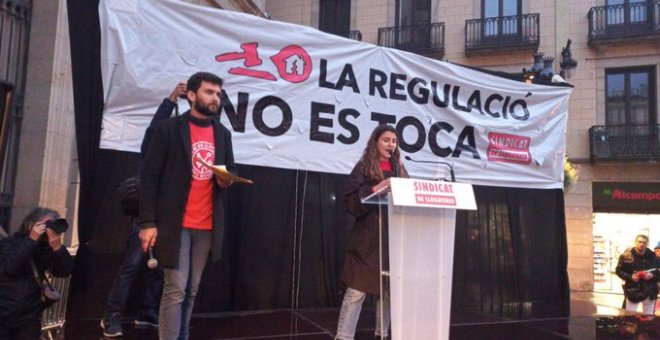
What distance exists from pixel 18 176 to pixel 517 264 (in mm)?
6348

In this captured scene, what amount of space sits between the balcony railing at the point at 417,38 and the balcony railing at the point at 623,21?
4658 mm

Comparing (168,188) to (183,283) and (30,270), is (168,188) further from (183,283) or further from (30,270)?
(30,270)

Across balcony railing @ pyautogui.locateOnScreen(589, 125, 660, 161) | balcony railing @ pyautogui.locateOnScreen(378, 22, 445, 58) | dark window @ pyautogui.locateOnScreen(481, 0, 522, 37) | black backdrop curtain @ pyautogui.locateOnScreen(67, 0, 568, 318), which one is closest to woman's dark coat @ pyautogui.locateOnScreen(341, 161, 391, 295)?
black backdrop curtain @ pyautogui.locateOnScreen(67, 0, 568, 318)

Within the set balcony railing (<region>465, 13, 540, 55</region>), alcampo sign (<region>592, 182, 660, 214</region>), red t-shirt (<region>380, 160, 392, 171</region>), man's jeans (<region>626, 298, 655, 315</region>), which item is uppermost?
balcony railing (<region>465, 13, 540, 55</region>)

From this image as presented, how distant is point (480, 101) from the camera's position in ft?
21.1

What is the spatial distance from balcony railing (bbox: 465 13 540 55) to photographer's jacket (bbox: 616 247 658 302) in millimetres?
9950

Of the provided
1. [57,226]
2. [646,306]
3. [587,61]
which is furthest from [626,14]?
[57,226]

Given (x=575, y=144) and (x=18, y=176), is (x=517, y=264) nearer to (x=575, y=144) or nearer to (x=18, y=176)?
(x=18, y=176)

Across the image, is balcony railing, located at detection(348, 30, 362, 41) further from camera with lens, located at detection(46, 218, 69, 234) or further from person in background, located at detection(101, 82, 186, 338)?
camera with lens, located at detection(46, 218, 69, 234)

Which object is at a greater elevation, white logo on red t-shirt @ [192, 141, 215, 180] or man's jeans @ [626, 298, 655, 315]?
white logo on red t-shirt @ [192, 141, 215, 180]

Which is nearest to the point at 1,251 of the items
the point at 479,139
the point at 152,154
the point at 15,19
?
the point at 152,154

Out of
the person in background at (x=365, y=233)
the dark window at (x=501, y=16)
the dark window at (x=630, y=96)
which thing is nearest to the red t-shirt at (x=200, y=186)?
the person in background at (x=365, y=233)

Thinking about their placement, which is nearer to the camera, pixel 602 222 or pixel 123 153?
pixel 123 153

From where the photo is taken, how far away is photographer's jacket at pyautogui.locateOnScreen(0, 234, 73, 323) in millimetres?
3219
